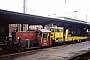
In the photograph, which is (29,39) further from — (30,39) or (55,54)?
(55,54)

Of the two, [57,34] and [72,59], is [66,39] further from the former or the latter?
[72,59]

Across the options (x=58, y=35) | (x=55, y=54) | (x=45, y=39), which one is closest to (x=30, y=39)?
(x=45, y=39)

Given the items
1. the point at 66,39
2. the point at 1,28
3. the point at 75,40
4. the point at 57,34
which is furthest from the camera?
the point at 75,40

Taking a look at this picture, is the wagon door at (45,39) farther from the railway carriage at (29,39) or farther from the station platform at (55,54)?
the station platform at (55,54)

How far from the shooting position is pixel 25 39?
21.5 meters

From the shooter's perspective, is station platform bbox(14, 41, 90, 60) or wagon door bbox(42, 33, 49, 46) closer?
station platform bbox(14, 41, 90, 60)

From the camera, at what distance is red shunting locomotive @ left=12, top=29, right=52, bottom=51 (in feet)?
67.6

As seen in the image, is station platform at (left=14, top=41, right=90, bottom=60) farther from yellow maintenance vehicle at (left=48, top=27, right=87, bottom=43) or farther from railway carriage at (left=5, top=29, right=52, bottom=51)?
yellow maintenance vehicle at (left=48, top=27, right=87, bottom=43)

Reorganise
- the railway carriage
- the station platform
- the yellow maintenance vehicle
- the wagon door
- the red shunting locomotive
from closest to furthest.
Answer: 1. the station platform
2. the railway carriage
3. the red shunting locomotive
4. the wagon door
5. the yellow maintenance vehicle

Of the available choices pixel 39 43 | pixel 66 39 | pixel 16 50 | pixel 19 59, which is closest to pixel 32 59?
pixel 19 59

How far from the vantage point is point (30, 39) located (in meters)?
22.2

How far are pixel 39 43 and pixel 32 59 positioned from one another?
28.3 feet

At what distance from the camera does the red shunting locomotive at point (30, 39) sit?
67.6 feet

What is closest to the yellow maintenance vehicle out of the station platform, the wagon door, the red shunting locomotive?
the red shunting locomotive
